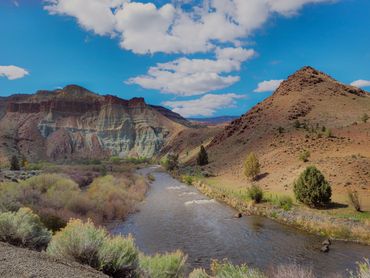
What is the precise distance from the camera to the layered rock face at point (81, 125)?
151 meters

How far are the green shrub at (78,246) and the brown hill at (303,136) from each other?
84.7 ft

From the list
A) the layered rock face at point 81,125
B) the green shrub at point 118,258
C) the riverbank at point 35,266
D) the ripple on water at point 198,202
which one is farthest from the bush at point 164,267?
the layered rock face at point 81,125

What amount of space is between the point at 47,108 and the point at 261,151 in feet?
464

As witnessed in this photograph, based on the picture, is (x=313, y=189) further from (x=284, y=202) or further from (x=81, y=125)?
(x=81, y=125)

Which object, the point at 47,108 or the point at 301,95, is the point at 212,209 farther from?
the point at 47,108

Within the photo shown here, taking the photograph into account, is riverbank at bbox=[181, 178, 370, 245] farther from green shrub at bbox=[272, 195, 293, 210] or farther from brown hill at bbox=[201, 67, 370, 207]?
brown hill at bbox=[201, 67, 370, 207]

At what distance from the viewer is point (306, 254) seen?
1859cm

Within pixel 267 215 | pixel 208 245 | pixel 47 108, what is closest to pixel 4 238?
pixel 208 245

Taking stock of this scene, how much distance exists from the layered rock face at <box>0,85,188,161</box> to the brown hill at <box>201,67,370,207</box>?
296ft

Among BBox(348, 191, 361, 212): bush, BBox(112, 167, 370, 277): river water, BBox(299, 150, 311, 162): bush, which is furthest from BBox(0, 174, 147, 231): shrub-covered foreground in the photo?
BBox(299, 150, 311, 162): bush

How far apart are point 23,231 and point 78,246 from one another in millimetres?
2511

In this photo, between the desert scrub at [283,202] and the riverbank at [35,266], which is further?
the desert scrub at [283,202]

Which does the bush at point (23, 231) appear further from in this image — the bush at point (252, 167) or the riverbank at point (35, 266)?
the bush at point (252, 167)

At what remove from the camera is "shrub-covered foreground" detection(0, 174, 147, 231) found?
20.1 metres
